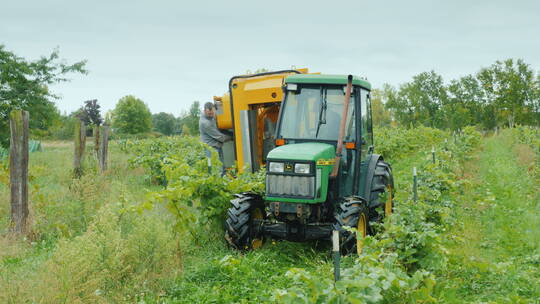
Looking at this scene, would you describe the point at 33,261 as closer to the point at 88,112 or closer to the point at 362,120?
the point at 362,120

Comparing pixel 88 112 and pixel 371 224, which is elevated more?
pixel 88 112

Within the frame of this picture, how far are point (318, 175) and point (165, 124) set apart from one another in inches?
3700

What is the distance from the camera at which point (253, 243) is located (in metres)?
6.43

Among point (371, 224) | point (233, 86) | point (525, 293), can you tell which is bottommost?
point (525, 293)

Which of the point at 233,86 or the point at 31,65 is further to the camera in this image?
the point at 31,65

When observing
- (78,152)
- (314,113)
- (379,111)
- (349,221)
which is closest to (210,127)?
(78,152)

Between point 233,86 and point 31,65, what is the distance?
1671 cm

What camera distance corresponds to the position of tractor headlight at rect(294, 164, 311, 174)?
19.3 ft

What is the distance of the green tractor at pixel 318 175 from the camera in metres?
5.91

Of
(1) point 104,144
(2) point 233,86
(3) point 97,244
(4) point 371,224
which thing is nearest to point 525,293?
(4) point 371,224

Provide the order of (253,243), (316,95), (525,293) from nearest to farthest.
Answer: (525,293), (253,243), (316,95)

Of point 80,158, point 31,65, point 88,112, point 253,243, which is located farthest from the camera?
point 88,112

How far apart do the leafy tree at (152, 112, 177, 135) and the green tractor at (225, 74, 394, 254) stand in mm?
88159

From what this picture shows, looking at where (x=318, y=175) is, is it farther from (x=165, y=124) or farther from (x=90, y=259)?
(x=165, y=124)
